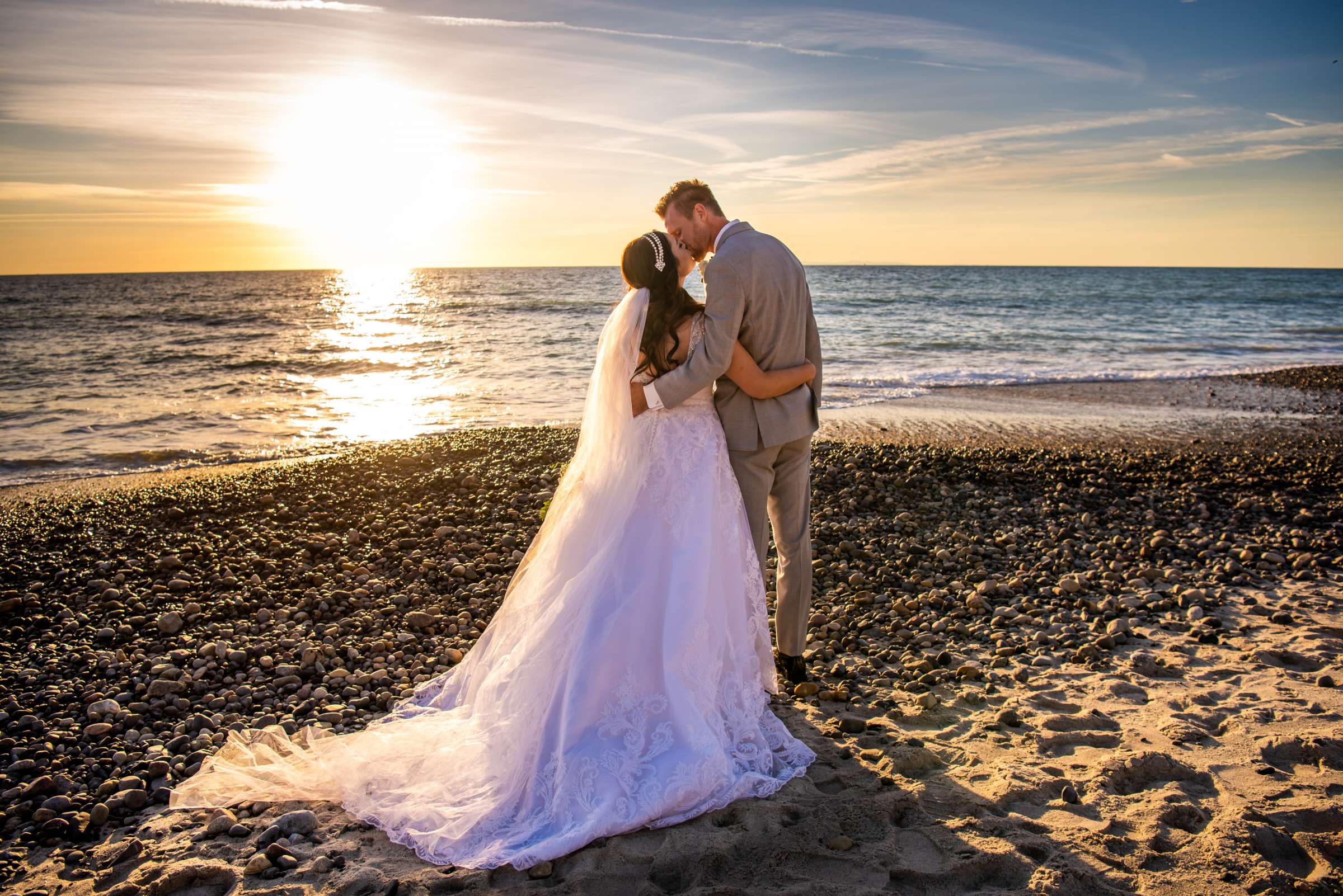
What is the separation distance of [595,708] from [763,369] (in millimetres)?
1901

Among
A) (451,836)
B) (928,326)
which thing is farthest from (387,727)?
(928,326)

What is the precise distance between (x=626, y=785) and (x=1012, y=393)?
1502 centimetres

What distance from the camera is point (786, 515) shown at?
453 cm

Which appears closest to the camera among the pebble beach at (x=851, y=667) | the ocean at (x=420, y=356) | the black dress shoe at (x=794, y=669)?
the pebble beach at (x=851, y=667)

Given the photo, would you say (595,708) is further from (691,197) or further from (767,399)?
(691,197)

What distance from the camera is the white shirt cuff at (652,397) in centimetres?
393

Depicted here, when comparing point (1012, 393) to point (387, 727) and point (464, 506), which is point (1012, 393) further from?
point (387, 727)

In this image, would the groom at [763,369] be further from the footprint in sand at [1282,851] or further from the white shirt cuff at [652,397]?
the footprint in sand at [1282,851]

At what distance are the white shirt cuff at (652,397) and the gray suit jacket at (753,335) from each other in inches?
0.9

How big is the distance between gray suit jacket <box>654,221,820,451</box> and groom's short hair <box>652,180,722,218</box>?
0.65ft

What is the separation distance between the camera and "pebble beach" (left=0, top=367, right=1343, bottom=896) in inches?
118

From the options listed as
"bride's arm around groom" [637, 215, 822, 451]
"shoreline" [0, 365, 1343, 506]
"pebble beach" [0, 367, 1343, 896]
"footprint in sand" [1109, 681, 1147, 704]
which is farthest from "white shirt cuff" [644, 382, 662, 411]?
"shoreline" [0, 365, 1343, 506]

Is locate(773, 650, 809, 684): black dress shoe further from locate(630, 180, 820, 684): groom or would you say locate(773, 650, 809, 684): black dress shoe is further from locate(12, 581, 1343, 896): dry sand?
locate(12, 581, 1343, 896): dry sand

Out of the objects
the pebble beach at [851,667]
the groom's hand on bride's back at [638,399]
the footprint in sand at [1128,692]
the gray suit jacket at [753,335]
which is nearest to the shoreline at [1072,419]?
the pebble beach at [851,667]
